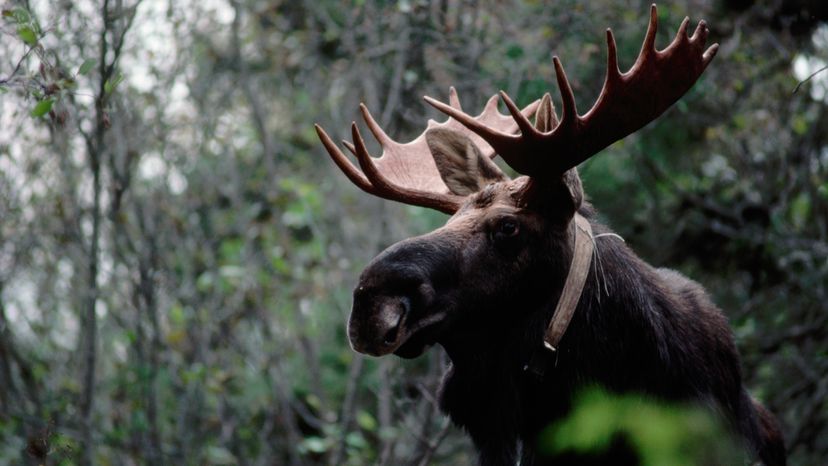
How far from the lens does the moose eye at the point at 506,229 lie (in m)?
3.88

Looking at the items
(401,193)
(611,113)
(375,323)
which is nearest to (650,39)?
(611,113)

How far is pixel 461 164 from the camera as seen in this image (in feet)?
14.4

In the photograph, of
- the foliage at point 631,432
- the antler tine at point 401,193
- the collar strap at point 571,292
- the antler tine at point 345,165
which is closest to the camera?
the foliage at point 631,432

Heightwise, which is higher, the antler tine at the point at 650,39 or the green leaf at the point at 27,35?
the antler tine at the point at 650,39

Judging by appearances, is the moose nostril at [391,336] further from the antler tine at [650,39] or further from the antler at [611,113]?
the antler tine at [650,39]

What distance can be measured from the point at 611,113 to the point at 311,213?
20.0ft

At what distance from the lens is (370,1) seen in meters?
8.84

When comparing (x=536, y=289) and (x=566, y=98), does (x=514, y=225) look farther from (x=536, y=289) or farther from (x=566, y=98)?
(x=566, y=98)

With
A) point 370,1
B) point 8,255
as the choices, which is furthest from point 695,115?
point 8,255

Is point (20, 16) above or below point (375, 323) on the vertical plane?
above

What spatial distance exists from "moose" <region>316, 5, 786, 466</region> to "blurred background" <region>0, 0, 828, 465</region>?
3.23 meters

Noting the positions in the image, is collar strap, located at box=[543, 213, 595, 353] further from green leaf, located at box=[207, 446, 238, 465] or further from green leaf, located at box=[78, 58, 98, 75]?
green leaf, located at box=[207, 446, 238, 465]

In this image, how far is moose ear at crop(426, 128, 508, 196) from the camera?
14.3 ft

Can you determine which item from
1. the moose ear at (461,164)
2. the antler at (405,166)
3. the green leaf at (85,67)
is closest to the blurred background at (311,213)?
the green leaf at (85,67)
